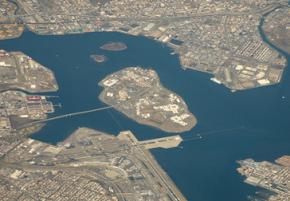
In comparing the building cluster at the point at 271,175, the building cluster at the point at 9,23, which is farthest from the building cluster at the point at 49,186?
the building cluster at the point at 9,23

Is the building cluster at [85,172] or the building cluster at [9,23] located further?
the building cluster at [9,23]

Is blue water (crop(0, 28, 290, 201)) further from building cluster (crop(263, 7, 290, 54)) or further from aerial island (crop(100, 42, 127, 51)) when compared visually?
building cluster (crop(263, 7, 290, 54))

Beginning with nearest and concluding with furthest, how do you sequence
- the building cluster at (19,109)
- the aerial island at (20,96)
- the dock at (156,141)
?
1. the aerial island at (20,96)
2. the dock at (156,141)
3. the building cluster at (19,109)

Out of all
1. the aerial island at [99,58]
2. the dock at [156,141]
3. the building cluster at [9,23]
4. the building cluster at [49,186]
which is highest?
the building cluster at [9,23]

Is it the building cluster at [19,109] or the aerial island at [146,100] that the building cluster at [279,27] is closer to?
the aerial island at [146,100]

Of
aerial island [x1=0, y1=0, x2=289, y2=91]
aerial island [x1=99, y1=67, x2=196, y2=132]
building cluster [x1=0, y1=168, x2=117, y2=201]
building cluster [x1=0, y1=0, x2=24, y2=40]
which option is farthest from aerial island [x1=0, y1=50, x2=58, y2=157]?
aerial island [x1=0, y1=0, x2=289, y2=91]

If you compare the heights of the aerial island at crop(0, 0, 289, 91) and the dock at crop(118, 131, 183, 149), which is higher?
the aerial island at crop(0, 0, 289, 91)
